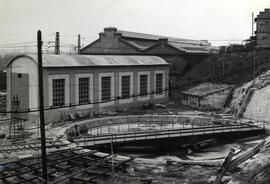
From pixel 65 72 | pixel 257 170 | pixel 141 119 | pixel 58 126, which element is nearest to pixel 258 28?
pixel 141 119

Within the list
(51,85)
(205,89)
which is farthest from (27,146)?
(205,89)

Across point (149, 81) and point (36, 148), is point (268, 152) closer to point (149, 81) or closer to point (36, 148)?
point (36, 148)

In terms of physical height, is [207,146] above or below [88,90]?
below

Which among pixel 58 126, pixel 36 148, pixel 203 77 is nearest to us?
pixel 36 148

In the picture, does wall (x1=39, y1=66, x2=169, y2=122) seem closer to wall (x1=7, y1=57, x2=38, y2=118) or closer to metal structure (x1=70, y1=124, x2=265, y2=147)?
wall (x1=7, y1=57, x2=38, y2=118)

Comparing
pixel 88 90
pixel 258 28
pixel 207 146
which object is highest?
pixel 258 28

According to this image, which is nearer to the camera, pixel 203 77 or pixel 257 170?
pixel 257 170

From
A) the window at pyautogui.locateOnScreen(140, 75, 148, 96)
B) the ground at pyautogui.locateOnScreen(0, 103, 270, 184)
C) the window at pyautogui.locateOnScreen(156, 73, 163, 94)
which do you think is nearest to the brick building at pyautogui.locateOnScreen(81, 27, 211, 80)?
the window at pyautogui.locateOnScreen(156, 73, 163, 94)

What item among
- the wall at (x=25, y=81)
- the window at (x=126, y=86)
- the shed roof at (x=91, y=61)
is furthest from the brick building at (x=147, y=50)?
the wall at (x=25, y=81)

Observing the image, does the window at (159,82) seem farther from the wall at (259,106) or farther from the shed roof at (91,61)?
the wall at (259,106)

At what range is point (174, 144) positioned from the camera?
27.2 metres

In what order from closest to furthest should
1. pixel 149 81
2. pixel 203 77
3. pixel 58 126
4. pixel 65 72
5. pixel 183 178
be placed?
pixel 183 178
pixel 58 126
pixel 65 72
pixel 149 81
pixel 203 77

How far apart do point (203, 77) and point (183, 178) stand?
31.6 m

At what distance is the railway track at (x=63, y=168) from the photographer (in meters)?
16.7
